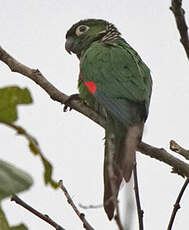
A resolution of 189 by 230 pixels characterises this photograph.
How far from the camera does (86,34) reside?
4.96 meters

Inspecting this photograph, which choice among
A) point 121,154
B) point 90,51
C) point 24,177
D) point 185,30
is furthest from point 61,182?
point 90,51

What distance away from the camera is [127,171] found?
297 cm

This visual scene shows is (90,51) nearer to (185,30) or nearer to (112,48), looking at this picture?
(112,48)

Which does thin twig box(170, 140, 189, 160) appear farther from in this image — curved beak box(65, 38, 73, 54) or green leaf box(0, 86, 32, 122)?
curved beak box(65, 38, 73, 54)

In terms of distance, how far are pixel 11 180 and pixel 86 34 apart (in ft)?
13.7

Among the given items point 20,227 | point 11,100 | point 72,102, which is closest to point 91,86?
point 72,102

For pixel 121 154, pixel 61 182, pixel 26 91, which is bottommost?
pixel 121 154

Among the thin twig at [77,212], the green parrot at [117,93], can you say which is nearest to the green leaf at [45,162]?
the thin twig at [77,212]

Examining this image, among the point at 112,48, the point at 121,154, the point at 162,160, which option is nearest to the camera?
the point at 162,160

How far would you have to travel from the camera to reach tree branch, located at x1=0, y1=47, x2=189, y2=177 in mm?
2428

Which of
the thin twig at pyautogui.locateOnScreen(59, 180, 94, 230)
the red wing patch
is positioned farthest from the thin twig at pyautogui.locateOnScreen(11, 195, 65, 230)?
the red wing patch

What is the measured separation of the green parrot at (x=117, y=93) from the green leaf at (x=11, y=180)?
1.83 metres

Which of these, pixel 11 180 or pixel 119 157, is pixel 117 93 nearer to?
pixel 119 157

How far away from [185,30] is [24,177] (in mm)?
1310
